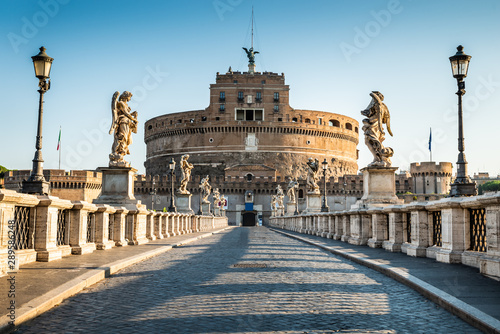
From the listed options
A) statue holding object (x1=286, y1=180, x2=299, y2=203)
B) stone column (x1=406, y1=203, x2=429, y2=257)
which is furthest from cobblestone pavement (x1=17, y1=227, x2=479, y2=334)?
statue holding object (x1=286, y1=180, x2=299, y2=203)

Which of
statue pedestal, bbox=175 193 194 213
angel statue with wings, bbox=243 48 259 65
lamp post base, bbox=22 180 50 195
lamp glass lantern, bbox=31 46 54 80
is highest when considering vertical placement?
angel statue with wings, bbox=243 48 259 65

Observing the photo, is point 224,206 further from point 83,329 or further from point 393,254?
point 83,329

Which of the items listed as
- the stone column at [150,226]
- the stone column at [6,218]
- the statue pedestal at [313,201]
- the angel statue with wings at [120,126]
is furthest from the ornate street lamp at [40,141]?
the statue pedestal at [313,201]

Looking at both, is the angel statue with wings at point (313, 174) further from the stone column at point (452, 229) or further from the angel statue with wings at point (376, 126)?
the stone column at point (452, 229)

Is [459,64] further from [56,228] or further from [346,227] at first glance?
[56,228]

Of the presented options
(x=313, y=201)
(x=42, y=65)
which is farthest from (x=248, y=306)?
(x=313, y=201)

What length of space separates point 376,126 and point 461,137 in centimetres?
305

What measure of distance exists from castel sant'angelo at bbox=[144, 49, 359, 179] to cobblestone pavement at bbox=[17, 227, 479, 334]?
79.8 metres

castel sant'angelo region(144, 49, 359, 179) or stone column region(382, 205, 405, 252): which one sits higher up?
castel sant'angelo region(144, 49, 359, 179)

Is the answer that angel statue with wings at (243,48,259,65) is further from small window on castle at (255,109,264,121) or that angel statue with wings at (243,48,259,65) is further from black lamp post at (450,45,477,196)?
black lamp post at (450,45,477,196)

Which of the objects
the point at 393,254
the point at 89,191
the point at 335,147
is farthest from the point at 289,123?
the point at 393,254

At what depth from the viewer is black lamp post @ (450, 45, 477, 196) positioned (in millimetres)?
11672

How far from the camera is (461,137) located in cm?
1215

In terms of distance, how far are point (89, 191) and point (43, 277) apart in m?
70.2
